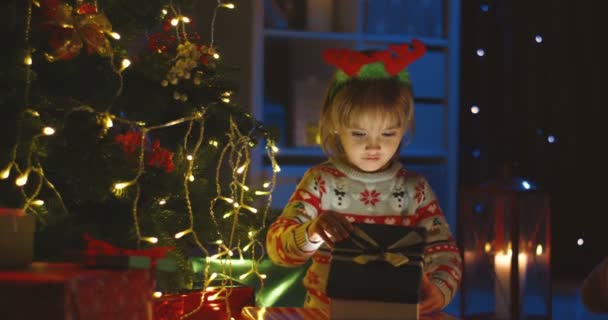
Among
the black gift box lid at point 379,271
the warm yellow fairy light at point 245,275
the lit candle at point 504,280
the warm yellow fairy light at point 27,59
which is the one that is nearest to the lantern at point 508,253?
the lit candle at point 504,280

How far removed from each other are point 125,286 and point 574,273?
220 centimetres

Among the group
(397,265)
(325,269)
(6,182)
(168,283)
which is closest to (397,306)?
(397,265)

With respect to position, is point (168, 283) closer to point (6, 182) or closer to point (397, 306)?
point (6, 182)

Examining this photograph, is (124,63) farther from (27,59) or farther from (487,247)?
(487,247)

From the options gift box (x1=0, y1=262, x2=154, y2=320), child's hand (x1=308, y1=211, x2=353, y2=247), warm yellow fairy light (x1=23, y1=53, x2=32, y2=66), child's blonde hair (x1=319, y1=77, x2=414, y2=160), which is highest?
warm yellow fairy light (x1=23, y1=53, x2=32, y2=66)

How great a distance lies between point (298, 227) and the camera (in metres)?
1.37

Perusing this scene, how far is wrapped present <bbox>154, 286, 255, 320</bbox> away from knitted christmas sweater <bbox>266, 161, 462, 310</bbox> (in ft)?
0.77

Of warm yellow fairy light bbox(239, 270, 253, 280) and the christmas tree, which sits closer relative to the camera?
the christmas tree

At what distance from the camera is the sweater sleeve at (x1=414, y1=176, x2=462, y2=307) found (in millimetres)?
1369

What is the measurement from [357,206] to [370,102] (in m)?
0.16

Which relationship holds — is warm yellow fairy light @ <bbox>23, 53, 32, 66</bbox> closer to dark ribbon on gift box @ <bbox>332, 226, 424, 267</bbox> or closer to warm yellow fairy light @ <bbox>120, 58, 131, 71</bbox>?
warm yellow fairy light @ <bbox>120, 58, 131, 71</bbox>

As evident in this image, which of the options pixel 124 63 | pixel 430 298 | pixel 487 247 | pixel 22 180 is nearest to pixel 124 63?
pixel 124 63

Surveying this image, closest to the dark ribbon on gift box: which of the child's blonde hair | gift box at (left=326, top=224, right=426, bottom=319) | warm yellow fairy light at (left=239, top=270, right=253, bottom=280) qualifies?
gift box at (left=326, top=224, right=426, bottom=319)

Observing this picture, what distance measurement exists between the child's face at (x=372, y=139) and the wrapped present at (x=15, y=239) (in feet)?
1.61
